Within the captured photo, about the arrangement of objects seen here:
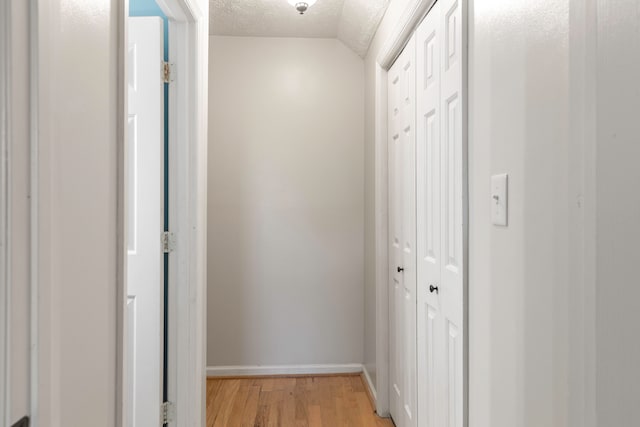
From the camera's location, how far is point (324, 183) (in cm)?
280

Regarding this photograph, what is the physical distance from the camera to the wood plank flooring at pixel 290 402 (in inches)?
85.3

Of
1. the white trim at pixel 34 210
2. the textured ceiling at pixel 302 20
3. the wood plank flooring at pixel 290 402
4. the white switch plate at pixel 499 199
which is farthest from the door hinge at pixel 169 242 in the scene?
the textured ceiling at pixel 302 20

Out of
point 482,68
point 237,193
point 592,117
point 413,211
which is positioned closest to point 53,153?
point 592,117

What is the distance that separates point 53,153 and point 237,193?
2.11 metres

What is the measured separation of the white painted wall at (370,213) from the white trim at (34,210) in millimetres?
1966

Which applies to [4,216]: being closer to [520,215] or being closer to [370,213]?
[520,215]

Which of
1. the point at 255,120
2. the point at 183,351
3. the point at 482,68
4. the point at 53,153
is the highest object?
the point at 255,120

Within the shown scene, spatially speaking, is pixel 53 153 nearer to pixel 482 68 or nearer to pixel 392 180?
pixel 482 68

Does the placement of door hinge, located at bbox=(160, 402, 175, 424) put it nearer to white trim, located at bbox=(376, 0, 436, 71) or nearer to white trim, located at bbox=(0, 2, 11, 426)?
white trim, located at bbox=(0, 2, 11, 426)

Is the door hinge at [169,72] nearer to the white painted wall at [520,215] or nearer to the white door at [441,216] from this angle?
the white door at [441,216]

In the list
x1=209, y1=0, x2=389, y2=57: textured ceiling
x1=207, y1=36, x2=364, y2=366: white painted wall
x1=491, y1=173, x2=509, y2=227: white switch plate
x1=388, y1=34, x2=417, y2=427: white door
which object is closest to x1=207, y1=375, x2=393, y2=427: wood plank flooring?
x1=207, y1=36, x2=364, y2=366: white painted wall

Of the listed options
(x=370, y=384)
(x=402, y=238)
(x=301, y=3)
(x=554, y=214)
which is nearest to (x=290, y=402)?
(x=370, y=384)

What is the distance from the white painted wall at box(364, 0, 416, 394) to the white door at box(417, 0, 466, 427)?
2.53ft

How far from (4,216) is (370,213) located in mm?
2189
